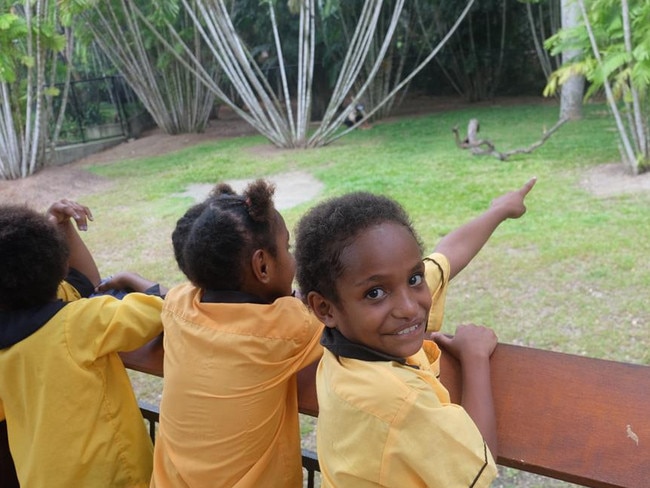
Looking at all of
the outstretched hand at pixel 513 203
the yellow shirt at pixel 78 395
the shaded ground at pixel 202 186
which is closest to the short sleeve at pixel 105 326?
the yellow shirt at pixel 78 395

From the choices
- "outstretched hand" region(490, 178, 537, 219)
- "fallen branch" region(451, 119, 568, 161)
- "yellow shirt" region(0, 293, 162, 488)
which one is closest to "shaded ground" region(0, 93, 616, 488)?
"fallen branch" region(451, 119, 568, 161)

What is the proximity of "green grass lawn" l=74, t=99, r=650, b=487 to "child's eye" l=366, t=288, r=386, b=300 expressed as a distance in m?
1.91

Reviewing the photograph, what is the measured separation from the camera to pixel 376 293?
1243mm

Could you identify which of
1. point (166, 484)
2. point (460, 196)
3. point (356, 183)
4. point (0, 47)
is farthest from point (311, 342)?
point (0, 47)

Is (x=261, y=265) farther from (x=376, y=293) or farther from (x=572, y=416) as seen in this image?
(x=572, y=416)

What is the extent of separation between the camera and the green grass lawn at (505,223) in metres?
4.12

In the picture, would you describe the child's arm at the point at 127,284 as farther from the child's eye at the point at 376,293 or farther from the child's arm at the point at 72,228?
the child's eye at the point at 376,293

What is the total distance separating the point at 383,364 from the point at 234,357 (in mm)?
413

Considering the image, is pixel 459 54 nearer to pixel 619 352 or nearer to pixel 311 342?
pixel 619 352

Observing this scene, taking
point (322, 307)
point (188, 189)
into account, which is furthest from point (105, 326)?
point (188, 189)

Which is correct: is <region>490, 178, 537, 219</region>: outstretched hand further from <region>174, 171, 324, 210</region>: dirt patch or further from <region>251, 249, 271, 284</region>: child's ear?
<region>174, 171, 324, 210</region>: dirt patch

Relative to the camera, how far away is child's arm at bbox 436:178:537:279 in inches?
68.0

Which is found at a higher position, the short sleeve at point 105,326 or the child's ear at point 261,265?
the child's ear at point 261,265

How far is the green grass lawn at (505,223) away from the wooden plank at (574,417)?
171cm
